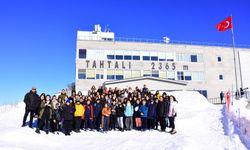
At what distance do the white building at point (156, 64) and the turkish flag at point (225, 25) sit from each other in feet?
26.8

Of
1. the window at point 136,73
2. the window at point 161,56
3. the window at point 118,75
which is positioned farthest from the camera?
the window at point 161,56

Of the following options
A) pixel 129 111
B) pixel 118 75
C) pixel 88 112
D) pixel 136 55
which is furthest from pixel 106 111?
pixel 136 55

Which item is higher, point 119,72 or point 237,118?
point 119,72

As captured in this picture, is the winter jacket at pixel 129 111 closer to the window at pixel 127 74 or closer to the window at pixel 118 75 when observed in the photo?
the window at pixel 118 75

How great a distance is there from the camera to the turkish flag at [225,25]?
2578 centimetres

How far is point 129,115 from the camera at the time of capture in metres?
13.5

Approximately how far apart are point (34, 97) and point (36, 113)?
3.38 ft

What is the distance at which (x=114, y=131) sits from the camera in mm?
13398

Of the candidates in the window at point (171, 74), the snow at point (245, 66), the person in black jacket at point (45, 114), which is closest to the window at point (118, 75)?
the window at point (171, 74)

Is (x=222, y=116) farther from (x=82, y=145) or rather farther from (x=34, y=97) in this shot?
(x=34, y=97)

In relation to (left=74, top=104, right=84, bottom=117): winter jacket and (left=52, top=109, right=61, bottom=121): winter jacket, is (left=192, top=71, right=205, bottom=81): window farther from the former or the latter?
(left=52, top=109, right=61, bottom=121): winter jacket

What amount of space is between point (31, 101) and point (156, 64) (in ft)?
85.0

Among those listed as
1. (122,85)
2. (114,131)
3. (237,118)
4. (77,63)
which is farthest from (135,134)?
(77,63)

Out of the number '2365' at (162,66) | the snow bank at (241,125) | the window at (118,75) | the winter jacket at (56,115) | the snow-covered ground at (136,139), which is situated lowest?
the snow-covered ground at (136,139)
